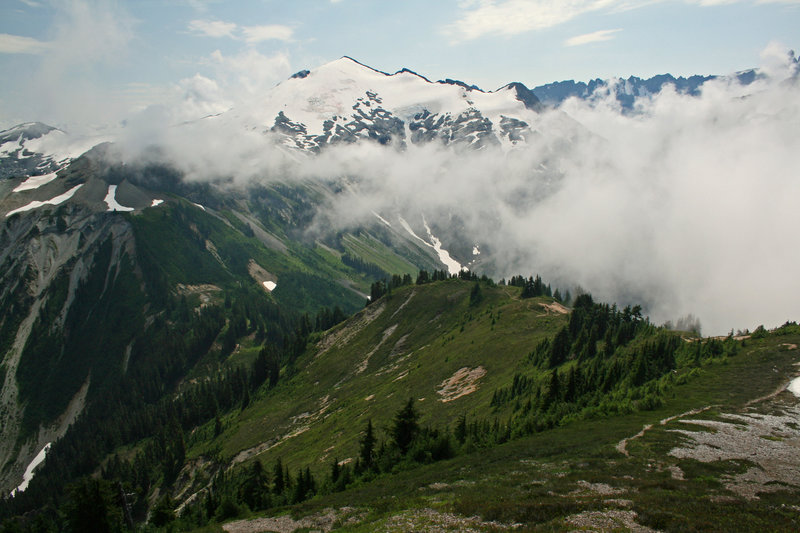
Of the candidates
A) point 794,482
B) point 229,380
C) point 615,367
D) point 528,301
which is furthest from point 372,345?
point 794,482

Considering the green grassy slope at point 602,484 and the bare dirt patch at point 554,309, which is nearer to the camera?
the green grassy slope at point 602,484

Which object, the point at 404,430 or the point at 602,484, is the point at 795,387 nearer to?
the point at 602,484

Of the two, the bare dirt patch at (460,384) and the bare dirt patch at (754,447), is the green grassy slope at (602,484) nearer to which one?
the bare dirt patch at (754,447)

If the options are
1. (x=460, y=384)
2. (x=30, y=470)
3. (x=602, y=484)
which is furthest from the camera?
(x=30, y=470)

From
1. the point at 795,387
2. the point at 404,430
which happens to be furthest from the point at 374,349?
the point at 795,387

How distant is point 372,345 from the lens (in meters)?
154

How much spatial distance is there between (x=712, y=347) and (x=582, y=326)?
89.9 ft

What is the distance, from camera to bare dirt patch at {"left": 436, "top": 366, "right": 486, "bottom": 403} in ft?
303

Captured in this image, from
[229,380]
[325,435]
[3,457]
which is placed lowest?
[3,457]

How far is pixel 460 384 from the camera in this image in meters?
97.2

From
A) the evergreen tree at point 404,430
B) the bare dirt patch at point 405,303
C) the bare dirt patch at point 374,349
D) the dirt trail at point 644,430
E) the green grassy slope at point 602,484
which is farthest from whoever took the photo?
the bare dirt patch at point 405,303

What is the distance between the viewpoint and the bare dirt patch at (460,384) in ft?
303

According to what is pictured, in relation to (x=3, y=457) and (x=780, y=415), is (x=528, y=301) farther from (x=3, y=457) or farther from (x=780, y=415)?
(x=3, y=457)

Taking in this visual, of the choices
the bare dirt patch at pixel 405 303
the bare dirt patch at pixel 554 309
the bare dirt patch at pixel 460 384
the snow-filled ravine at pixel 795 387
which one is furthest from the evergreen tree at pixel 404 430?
the bare dirt patch at pixel 405 303
